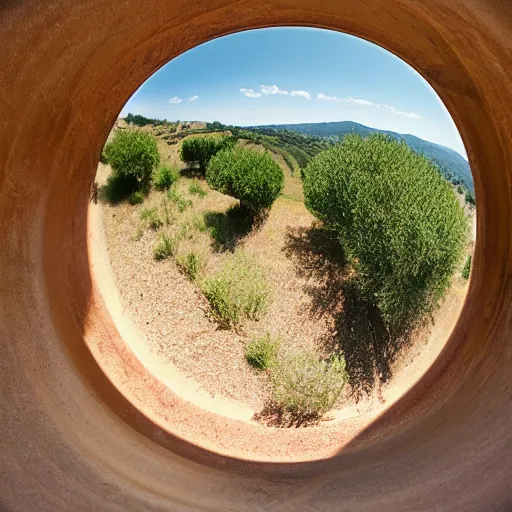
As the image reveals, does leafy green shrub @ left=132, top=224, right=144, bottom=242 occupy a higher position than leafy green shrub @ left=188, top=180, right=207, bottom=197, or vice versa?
leafy green shrub @ left=188, top=180, right=207, bottom=197

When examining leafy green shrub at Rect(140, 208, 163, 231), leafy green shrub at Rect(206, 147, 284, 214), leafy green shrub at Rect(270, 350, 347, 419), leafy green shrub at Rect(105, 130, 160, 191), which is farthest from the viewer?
leafy green shrub at Rect(105, 130, 160, 191)

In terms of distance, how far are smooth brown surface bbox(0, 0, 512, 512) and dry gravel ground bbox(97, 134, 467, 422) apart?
3529mm

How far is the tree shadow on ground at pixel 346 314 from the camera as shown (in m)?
8.87

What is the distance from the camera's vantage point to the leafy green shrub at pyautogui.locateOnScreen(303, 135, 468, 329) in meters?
8.66

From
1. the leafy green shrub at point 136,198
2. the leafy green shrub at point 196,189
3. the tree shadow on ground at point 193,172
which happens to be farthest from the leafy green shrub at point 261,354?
the tree shadow on ground at point 193,172

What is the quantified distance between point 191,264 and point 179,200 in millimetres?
4312

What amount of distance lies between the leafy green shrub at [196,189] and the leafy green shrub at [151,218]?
6.32ft

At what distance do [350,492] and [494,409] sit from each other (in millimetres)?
986

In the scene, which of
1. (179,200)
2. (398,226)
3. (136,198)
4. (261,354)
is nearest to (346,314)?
(398,226)

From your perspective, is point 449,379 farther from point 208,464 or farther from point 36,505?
point 36,505

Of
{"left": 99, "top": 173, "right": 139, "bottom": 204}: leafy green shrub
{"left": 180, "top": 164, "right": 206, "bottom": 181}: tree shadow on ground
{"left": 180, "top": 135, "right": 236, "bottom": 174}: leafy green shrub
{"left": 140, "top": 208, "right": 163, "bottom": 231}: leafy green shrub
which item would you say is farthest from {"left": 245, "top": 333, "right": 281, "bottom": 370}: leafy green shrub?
{"left": 180, "top": 135, "right": 236, "bottom": 174}: leafy green shrub

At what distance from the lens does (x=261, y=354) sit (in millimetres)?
8344

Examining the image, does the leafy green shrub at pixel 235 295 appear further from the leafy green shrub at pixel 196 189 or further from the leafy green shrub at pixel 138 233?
the leafy green shrub at pixel 196 189

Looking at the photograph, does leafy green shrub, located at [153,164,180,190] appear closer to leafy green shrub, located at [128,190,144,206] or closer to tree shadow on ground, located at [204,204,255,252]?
leafy green shrub, located at [128,190,144,206]
